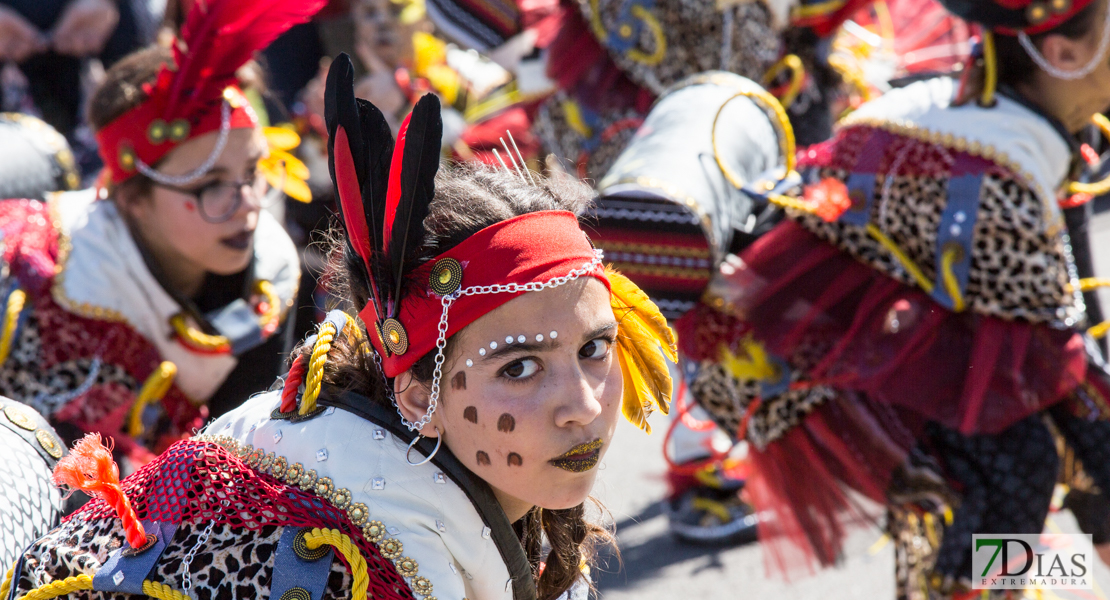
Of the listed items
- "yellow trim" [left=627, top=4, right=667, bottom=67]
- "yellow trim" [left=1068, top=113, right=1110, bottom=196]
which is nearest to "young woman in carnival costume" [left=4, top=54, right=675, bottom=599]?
"yellow trim" [left=1068, top=113, right=1110, bottom=196]

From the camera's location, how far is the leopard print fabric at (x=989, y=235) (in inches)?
94.8

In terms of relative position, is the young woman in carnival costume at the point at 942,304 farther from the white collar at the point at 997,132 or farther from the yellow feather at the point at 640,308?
the yellow feather at the point at 640,308

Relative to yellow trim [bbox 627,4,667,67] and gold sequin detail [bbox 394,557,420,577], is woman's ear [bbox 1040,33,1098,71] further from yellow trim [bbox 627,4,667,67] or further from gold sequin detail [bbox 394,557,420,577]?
gold sequin detail [bbox 394,557,420,577]

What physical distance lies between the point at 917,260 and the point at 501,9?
8.59 ft

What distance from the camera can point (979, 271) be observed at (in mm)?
2447

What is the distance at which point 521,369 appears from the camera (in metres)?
1.50

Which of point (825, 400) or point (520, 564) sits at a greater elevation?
point (520, 564)

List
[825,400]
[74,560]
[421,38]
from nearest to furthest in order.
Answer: [74,560]
[825,400]
[421,38]

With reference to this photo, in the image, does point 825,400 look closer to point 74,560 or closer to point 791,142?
point 791,142

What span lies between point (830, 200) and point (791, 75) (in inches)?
55.2

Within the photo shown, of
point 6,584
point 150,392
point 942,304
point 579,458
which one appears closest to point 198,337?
point 150,392

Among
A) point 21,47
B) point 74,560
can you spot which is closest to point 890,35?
point 21,47

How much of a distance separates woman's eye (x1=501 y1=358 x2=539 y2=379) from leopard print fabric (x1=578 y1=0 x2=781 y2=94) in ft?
8.00

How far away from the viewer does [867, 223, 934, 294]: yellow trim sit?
252 cm
